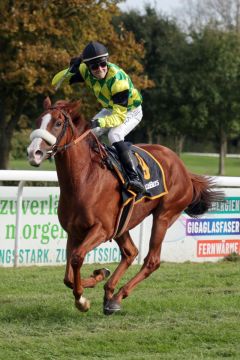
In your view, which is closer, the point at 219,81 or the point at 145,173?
the point at 145,173

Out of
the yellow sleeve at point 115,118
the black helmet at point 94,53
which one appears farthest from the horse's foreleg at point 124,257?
the black helmet at point 94,53

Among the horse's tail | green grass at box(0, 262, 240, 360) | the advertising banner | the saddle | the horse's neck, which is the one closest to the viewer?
green grass at box(0, 262, 240, 360)

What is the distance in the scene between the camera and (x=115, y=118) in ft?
20.6

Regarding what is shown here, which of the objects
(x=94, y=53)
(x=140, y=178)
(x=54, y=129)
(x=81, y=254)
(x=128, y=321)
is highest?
(x=94, y=53)

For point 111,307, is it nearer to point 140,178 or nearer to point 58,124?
point 140,178

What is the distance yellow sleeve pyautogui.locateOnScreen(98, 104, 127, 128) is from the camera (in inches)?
244

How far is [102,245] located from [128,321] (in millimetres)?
3776

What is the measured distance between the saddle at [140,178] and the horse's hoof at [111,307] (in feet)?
1.75

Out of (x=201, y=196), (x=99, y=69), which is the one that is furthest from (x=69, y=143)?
(x=201, y=196)

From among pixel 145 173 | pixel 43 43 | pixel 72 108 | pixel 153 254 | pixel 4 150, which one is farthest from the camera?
pixel 4 150

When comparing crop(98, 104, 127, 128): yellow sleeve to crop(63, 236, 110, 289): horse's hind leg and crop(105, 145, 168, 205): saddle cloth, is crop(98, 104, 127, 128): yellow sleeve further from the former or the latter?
crop(63, 236, 110, 289): horse's hind leg

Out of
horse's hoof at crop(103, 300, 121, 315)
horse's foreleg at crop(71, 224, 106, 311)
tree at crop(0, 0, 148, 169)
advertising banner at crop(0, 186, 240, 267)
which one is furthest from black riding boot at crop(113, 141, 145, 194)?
tree at crop(0, 0, 148, 169)

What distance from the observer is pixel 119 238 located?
22.9ft

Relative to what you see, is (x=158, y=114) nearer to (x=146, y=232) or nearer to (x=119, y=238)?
(x=146, y=232)
